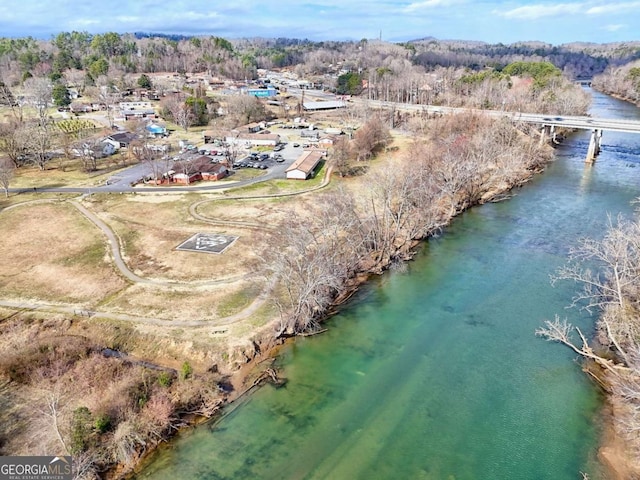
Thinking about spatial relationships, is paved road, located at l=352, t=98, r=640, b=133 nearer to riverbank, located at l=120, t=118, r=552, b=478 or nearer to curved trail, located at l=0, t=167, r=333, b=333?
riverbank, located at l=120, t=118, r=552, b=478

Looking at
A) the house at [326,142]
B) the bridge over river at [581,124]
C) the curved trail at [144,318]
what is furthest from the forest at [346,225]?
the house at [326,142]

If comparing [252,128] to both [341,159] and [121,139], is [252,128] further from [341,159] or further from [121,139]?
[341,159]

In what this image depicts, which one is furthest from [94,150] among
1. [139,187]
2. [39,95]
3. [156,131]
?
[39,95]

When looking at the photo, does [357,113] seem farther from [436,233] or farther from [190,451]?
[190,451]

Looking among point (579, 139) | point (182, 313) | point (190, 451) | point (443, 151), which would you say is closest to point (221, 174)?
point (443, 151)

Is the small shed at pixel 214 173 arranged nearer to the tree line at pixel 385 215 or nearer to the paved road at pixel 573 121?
the tree line at pixel 385 215

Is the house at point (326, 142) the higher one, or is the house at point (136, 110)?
the house at point (136, 110)

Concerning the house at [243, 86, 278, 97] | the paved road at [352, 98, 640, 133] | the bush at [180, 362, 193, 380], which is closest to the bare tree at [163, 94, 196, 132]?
the house at [243, 86, 278, 97]
